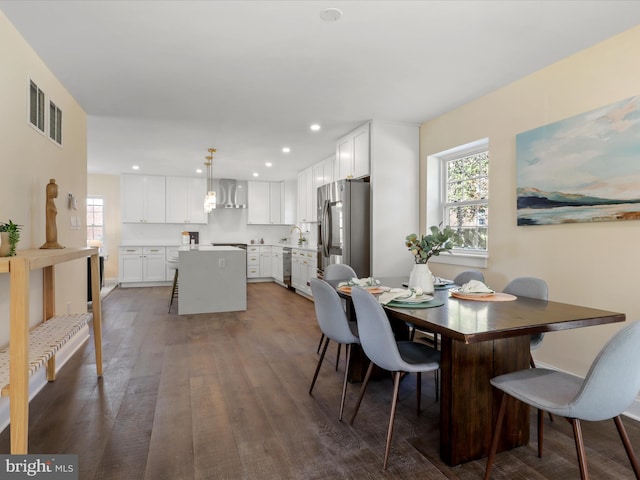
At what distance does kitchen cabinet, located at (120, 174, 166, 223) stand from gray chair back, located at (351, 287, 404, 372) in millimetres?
7166

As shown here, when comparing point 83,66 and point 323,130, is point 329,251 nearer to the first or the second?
point 323,130

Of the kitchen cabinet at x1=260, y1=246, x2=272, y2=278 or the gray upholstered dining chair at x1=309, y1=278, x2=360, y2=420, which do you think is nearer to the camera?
the gray upholstered dining chair at x1=309, y1=278, x2=360, y2=420

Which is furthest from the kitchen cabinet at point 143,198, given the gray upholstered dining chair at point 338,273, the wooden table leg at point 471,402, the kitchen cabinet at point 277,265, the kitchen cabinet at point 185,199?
the wooden table leg at point 471,402

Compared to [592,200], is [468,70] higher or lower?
higher

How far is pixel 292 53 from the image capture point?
2.79 metres

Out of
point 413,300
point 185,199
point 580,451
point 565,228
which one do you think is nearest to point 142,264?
point 185,199

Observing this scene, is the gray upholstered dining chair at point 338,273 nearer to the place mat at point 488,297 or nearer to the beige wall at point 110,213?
the place mat at point 488,297

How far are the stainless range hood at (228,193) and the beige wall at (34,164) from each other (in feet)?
14.9

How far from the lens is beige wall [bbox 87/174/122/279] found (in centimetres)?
810

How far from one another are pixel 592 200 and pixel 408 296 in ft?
5.29

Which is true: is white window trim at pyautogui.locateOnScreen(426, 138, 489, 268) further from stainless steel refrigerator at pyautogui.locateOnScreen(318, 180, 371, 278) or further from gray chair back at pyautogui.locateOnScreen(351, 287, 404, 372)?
gray chair back at pyautogui.locateOnScreen(351, 287, 404, 372)

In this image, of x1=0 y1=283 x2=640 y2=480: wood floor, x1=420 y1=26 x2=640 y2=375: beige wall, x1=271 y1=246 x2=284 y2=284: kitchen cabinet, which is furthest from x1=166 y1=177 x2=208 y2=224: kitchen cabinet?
x1=420 y1=26 x2=640 y2=375: beige wall

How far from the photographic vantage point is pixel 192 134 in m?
4.94

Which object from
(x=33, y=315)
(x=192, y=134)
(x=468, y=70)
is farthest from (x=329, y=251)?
(x=33, y=315)
